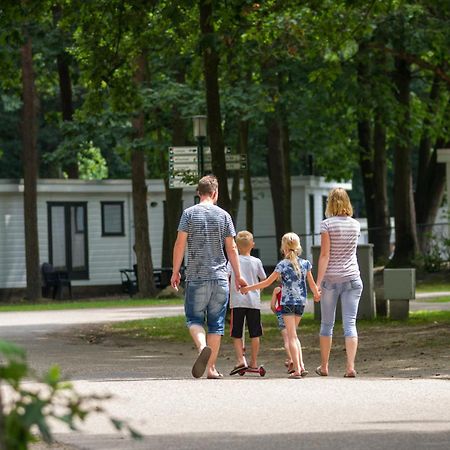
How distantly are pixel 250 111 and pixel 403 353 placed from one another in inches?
713

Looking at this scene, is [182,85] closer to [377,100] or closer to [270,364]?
[377,100]

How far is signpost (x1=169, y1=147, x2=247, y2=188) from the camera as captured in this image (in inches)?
867

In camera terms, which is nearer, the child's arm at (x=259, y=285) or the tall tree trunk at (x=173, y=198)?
the child's arm at (x=259, y=285)

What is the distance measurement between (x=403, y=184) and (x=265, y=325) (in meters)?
17.5

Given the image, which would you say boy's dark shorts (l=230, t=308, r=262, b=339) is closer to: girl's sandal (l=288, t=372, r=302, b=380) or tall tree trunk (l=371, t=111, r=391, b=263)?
girl's sandal (l=288, t=372, r=302, b=380)

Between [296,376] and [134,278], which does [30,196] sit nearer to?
[134,278]

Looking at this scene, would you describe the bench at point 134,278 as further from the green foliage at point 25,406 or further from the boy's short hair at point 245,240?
the green foliage at point 25,406

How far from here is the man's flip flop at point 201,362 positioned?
12219 millimetres

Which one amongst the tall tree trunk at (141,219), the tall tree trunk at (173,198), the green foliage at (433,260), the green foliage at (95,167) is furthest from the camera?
the green foliage at (95,167)

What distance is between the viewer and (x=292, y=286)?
1306 centimetres

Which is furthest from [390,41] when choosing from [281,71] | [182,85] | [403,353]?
[403,353]

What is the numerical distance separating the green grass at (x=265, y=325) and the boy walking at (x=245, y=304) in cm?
518

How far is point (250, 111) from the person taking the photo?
109ft

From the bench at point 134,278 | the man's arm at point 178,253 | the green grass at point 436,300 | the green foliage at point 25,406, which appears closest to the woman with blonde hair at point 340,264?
the man's arm at point 178,253
